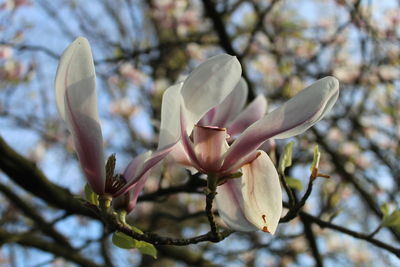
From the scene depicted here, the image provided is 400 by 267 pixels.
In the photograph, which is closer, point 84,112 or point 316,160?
point 84,112

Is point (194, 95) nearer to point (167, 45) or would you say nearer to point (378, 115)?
point (167, 45)

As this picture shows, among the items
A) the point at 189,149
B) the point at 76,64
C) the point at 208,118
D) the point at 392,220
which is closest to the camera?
the point at 76,64

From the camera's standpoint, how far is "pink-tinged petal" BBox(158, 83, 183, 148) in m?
0.58

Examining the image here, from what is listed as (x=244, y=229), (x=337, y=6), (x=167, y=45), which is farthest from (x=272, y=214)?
(x=337, y=6)

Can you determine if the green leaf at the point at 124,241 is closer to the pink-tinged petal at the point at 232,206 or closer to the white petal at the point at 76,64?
the pink-tinged petal at the point at 232,206

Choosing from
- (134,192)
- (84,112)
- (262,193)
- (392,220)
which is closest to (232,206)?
(262,193)

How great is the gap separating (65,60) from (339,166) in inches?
73.2

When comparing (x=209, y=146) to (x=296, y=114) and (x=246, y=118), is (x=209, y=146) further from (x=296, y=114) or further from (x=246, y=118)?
(x=246, y=118)

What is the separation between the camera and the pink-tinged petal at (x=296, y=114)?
2.01 feet

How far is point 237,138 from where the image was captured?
2.07 ft

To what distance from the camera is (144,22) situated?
5.52m

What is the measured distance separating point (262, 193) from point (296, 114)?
0.14 m

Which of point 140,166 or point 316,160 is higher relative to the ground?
point 140,166

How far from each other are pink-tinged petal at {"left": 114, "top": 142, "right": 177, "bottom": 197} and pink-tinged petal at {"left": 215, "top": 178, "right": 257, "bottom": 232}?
141mm
